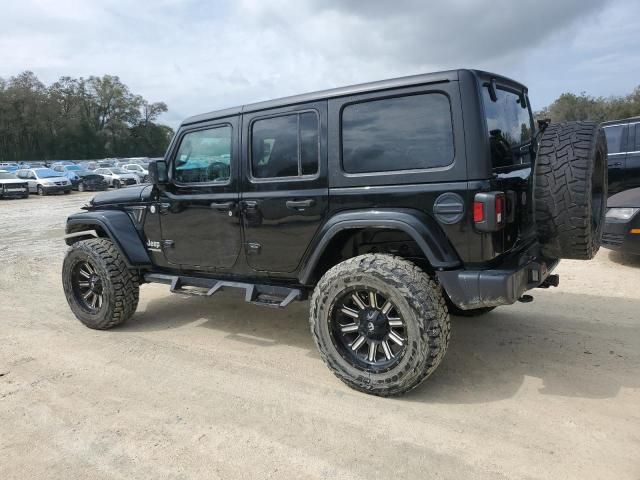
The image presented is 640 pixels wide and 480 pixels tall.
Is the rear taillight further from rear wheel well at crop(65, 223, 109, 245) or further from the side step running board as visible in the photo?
rear wheel well at crop(65, 223, 109, 245)

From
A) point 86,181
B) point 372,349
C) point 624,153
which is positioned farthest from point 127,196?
point 86,181

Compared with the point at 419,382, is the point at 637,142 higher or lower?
higher

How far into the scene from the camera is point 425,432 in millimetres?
2828

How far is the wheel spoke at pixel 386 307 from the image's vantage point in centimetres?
323

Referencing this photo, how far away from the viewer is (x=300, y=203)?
3611 millimetres

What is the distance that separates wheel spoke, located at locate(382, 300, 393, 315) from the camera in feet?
10.6

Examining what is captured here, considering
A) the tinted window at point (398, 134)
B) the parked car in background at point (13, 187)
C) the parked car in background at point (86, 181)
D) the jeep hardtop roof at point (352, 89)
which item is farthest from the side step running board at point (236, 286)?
the parked car in background at point (86, 181)

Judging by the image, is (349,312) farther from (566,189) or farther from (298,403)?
(566,189)

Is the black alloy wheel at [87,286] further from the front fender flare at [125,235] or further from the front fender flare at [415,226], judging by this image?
the front fender flare at [415,226]

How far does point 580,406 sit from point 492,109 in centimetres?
198

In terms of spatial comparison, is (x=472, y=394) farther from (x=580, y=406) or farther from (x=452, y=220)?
(x=452, y=220)

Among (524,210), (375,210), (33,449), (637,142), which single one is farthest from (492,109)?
(637,142)

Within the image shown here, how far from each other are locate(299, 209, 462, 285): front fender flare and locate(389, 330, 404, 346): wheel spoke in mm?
520

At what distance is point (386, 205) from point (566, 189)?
1.09 metres
